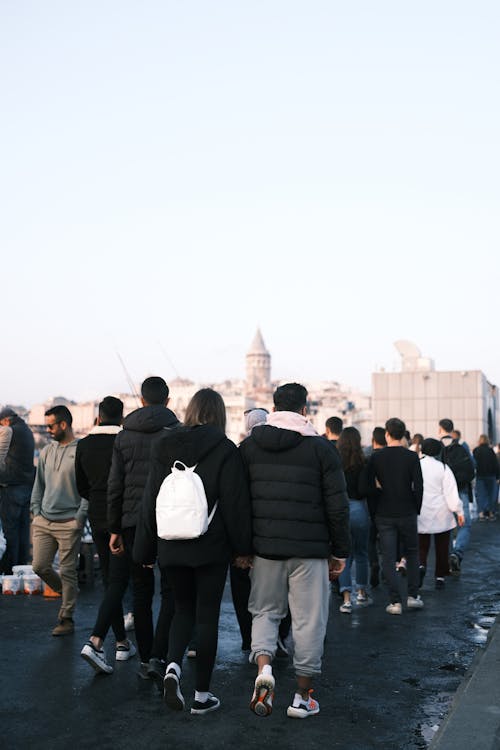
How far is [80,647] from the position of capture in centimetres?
688

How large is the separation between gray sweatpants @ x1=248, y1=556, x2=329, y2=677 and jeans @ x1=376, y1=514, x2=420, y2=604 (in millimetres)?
3537

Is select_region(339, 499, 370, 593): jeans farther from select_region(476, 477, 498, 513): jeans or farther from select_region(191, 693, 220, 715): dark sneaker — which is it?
select_region(476, 477, 498, 513): jeans

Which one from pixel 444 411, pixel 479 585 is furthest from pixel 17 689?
pixel 444 411

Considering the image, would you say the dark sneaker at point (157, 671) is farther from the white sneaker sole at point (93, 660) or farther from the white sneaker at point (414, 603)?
the white sneaker at point (414, 603)

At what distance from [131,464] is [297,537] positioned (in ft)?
4.63

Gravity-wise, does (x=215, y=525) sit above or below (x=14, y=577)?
above

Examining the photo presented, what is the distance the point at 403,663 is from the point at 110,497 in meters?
2.36

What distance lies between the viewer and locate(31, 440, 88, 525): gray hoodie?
24.9 ft

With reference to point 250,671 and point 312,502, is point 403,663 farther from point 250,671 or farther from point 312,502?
point 312,502

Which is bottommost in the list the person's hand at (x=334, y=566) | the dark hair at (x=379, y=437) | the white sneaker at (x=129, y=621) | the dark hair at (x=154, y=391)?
the white sneaker at (x=129, y=621)

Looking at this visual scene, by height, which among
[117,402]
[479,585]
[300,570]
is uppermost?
[117,402]

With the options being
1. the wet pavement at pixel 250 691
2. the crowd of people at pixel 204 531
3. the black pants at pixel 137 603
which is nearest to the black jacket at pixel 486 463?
the wet pavement at pixel 250 691

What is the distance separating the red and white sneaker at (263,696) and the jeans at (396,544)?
387cm

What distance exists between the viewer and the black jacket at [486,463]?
18.4 metres
